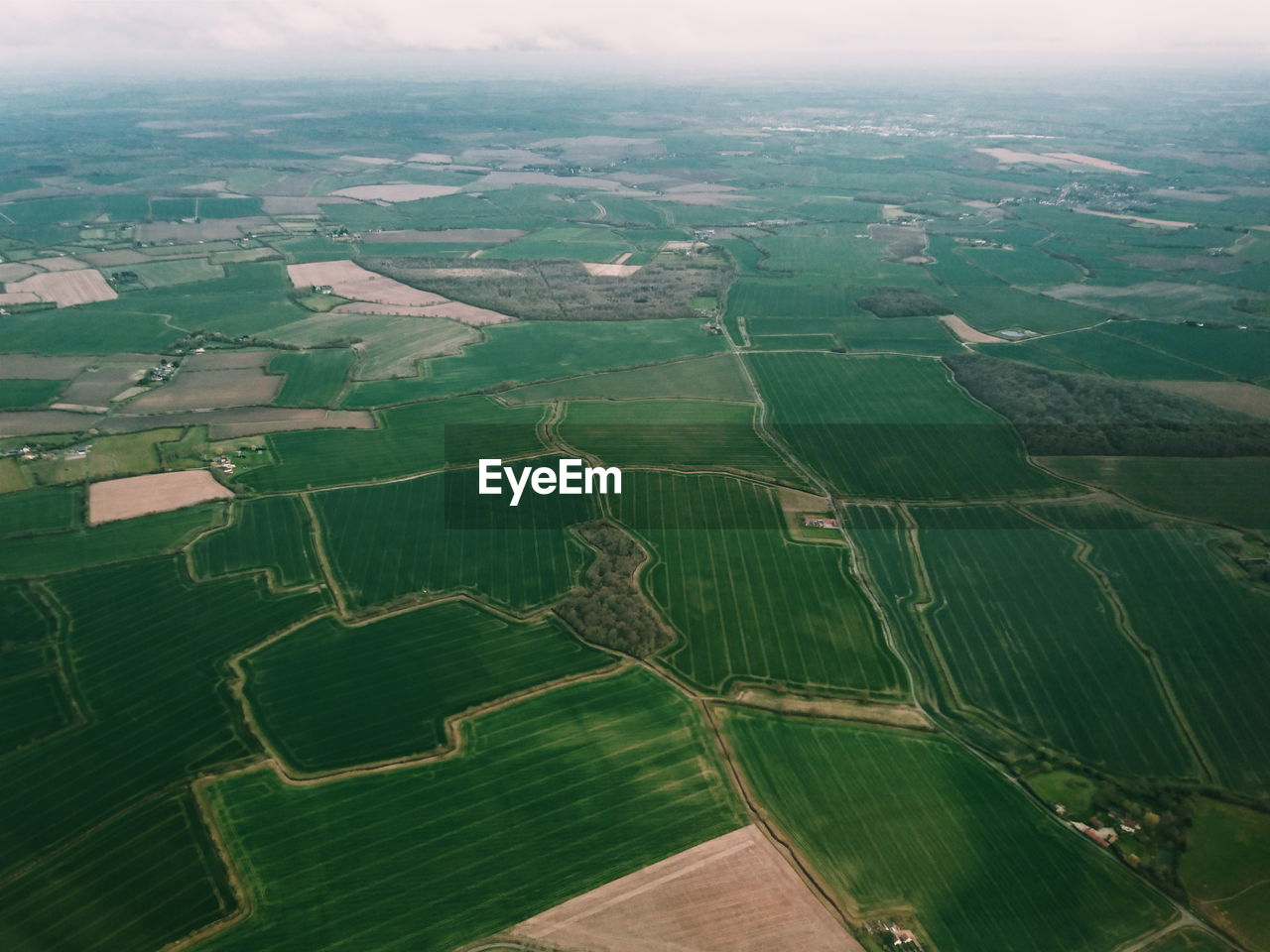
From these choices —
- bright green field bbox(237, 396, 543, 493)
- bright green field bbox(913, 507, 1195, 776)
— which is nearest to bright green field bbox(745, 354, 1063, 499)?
bright green field bbox(913, 507, 1195, 776)

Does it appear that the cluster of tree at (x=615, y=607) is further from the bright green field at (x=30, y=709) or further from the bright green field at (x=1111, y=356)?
the bright green field at (x=1111, y=356)

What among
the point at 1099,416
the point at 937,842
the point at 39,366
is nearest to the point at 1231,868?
the point at 937,842

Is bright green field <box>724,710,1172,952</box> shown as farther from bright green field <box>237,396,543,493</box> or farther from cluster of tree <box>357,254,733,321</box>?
cluster of tree <box>357,254,733,321</box>

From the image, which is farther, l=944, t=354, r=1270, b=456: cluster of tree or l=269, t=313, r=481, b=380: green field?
l=269, t=313, r=481, b=380: green field

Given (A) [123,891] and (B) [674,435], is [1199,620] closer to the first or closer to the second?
(B) [674,435]

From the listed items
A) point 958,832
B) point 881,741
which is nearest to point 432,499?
point 881,741

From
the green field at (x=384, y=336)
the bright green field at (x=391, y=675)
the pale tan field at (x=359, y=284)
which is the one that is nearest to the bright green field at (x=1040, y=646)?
the bright green field at (x=391, y=675)
